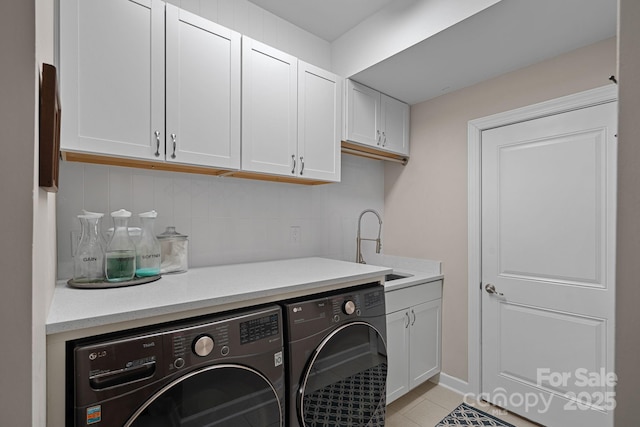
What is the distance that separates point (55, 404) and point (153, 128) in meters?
1.07

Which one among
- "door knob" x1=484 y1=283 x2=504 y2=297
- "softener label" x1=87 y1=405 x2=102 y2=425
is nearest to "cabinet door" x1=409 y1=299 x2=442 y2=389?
"door knob" x1=484 y1=283 x2=504 y2=297

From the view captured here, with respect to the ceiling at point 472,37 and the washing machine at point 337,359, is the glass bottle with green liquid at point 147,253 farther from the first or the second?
the ceiling at point 472,37

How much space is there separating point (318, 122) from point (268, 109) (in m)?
0.38

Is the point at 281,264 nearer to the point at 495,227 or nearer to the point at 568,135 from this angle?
the point at 495,227

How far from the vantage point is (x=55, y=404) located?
2.78 ft

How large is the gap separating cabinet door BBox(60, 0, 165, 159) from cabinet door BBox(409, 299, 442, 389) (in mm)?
1978

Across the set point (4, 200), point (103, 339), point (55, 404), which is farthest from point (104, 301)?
point (4, 200)

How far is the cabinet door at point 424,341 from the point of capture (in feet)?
7.07

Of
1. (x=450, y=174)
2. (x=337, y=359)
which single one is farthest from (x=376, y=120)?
(x=337, y=359)

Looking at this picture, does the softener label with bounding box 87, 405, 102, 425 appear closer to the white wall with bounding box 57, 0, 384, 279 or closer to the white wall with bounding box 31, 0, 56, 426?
the white wall with bounding box 31, 0, 56, 426

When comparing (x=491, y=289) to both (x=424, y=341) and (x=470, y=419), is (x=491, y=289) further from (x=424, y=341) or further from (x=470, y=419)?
(x=470, y=419)

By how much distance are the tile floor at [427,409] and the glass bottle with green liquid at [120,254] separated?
179 centimetres

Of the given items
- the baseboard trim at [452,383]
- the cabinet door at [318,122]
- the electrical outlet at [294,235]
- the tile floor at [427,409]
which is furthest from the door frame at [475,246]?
the electrical outlet at [294,235]

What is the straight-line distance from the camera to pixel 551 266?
6.22ft
